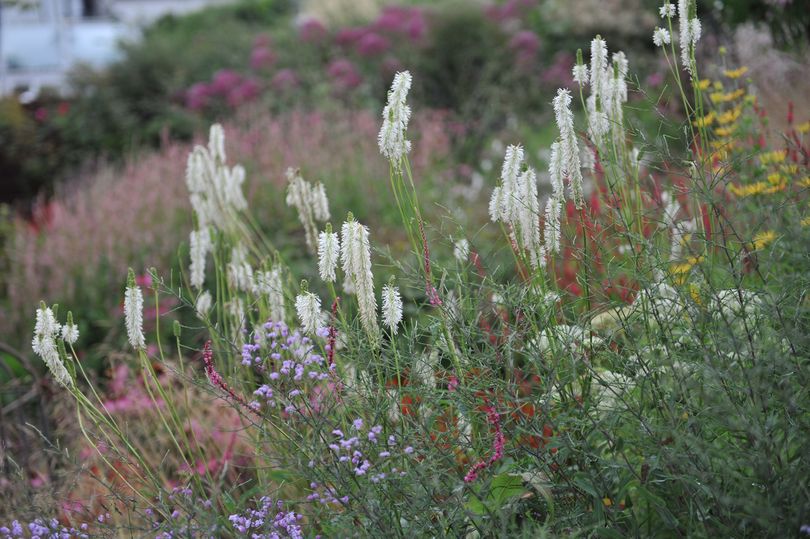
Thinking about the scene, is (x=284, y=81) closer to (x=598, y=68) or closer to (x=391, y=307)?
(x=598, y=68)

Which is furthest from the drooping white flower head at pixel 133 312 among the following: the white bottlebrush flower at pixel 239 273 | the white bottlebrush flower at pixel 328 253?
the white bottlebrush flower at pixel 239 273

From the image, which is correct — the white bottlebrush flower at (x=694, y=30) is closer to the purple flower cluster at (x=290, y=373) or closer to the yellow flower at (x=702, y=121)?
the yellow flower at (x=702, y=121)

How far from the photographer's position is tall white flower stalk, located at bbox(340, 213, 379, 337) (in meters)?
2.27

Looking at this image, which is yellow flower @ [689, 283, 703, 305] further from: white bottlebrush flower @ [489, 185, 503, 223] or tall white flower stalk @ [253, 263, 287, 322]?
tall white flower stalk @ [253, 263, 287, 322]

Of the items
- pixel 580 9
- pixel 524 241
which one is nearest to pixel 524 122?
pixel 580 9

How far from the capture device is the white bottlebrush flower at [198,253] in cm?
313

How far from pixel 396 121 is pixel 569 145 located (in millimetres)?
449

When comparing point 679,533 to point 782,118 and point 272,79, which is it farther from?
point 272,79

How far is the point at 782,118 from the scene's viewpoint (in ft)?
17.1

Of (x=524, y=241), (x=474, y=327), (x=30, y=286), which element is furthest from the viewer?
(x=30, y=286)

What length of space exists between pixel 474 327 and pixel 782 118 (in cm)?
365

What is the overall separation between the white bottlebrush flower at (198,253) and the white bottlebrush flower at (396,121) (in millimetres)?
955

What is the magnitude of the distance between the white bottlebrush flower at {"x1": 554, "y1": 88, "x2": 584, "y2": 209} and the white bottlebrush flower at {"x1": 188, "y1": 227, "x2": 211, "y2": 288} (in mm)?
1290

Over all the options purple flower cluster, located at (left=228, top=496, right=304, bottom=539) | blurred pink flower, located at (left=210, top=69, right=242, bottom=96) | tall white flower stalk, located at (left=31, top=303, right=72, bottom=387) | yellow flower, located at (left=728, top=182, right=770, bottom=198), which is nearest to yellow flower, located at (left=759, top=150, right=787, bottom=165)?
yellow flower, located at (left=728, top=182, right=770, bottom=198)
